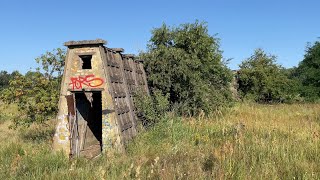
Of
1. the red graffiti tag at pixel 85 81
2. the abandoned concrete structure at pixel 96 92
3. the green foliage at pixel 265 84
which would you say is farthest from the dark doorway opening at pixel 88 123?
the green foliage at pixel 265 84

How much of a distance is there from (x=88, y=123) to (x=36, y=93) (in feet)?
7.03

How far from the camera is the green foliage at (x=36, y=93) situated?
11.2 m

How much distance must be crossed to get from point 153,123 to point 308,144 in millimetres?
5106

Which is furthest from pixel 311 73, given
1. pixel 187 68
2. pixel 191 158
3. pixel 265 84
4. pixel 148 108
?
pixel 191 158

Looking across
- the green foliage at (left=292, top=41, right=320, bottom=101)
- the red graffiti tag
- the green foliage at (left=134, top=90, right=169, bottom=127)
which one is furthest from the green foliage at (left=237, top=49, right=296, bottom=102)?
the red graffiti tag

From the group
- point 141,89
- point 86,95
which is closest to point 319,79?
point 141,89

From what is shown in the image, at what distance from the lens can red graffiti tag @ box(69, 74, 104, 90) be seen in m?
9.62

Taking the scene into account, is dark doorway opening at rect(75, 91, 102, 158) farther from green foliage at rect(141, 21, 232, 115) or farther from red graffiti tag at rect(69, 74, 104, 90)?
green foliage at rect(141, 21, 232, 115)

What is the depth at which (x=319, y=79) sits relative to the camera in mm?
27297

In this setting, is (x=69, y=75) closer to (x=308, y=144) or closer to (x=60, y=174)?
(x=60, y=174)

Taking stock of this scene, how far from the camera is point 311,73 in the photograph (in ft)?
90.6

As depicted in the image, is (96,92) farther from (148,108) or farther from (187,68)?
(187,68)

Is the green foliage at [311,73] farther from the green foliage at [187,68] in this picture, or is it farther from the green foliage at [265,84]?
the green foliage at [187,68]

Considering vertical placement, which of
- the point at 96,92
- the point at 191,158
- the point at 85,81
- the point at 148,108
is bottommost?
the point at 191,158
